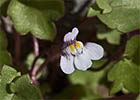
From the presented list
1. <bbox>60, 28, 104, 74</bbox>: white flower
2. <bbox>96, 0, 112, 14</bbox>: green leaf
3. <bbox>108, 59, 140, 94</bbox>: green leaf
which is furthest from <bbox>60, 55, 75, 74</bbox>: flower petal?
<bbox>108, 59, 140, 94</bbox>: green leaf

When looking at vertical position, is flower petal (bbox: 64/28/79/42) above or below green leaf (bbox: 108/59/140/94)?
above

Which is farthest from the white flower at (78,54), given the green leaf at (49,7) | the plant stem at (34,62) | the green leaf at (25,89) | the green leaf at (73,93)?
the green leaf at (73,93)

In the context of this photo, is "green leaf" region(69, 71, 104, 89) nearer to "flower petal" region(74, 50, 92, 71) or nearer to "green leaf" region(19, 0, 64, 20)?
"green leaf" region(19, 0, 64, 20)

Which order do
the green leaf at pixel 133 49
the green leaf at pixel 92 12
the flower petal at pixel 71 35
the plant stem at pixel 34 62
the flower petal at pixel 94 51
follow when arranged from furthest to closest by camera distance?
the plant stem at pixel 34 62, the green leaf at pixel 133 49, the green leaf at pixel 92 12, the flower petal at pixel 94 51, the flower petal at pixel 71 35

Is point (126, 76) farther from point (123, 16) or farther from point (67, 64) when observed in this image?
point (67, 64)

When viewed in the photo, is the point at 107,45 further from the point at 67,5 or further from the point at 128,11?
the point at 128,11

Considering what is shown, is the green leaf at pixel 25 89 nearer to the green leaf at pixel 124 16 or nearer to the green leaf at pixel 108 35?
the green leaf at pixel 124 16
